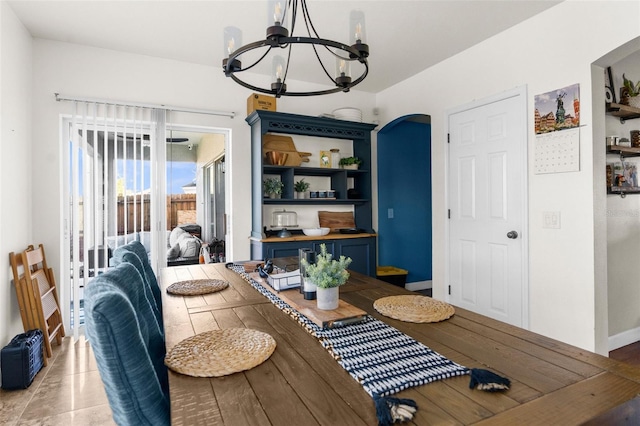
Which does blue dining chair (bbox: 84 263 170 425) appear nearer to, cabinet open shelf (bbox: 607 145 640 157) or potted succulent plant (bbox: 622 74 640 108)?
cabinet open shelf (bbox: 607 145 640 157)

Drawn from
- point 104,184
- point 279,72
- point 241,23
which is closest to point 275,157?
point 241,23

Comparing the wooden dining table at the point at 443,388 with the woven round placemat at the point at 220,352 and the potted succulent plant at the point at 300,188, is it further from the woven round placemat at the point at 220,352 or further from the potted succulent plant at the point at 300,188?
the potted succulent plant at the point at 300,188

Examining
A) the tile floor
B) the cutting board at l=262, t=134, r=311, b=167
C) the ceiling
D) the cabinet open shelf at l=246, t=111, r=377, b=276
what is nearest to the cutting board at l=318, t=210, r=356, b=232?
the cabinet open shelf at l=246, t=111, r=377, b=276

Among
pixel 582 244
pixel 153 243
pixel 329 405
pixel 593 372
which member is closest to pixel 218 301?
pixel 329 405

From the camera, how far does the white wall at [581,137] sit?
2.44 m

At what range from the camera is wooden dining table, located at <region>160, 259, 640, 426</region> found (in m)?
0.76

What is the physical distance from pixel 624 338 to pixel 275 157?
3.76 meters

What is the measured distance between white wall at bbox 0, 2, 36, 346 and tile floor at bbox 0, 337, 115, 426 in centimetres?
43

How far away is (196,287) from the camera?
76.0 inches

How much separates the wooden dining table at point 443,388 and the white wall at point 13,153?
7.37 feet

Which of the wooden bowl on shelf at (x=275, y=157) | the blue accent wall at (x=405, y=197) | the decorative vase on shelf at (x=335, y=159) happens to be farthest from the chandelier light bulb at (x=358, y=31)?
the blue accent wall at (x=405, y=197)

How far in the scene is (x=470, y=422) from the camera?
739 millimetres

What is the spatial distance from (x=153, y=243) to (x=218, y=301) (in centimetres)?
225

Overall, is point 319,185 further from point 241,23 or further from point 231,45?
point 231,45
